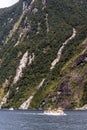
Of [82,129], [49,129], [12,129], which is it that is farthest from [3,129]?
[82,129]

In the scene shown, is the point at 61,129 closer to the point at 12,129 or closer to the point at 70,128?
the point at 70,128

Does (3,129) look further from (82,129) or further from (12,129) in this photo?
(82,129)

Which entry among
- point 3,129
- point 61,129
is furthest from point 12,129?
point 61,129

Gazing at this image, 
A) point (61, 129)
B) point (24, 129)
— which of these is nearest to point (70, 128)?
point (61, 129)

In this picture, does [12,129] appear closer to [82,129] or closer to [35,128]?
[35,128]

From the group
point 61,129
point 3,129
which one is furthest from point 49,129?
point 3,129

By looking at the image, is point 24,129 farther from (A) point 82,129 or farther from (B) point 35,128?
(A) point 82,129
